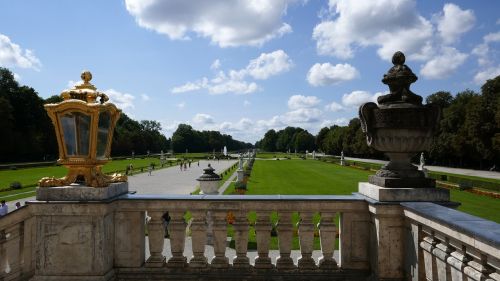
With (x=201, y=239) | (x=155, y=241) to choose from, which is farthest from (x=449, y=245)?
(x=155, y=241)

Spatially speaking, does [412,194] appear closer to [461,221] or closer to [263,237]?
[461,221]

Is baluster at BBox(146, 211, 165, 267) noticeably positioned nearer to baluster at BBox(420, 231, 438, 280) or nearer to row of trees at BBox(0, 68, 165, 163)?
baluster at BBox(420, 231, 438, 280)

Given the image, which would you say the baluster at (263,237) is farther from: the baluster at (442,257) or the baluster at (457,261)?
the baluster at (457,261)

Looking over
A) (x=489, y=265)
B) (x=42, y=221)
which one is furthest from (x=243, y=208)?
(x=489, y=265)

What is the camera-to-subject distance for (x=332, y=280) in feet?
17.8

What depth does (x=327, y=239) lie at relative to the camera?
5.46 meters

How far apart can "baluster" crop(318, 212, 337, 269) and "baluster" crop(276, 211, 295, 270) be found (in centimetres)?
41

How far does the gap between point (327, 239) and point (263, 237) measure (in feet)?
2.79

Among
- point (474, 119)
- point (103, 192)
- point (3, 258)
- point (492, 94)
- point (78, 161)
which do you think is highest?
point (492, 94)

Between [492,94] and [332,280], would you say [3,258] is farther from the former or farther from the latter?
[492,94]

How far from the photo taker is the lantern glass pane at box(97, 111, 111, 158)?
5383mm

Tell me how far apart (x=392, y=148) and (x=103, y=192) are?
371 centimetres

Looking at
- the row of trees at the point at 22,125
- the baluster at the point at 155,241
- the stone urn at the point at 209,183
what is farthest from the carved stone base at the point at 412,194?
the row of trees at the point at 22,125

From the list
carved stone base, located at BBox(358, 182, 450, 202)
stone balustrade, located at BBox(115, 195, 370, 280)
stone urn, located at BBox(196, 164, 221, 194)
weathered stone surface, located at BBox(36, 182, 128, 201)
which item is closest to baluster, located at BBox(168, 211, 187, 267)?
stone balustrade, located at BBox(115, 195, 370, 280)
